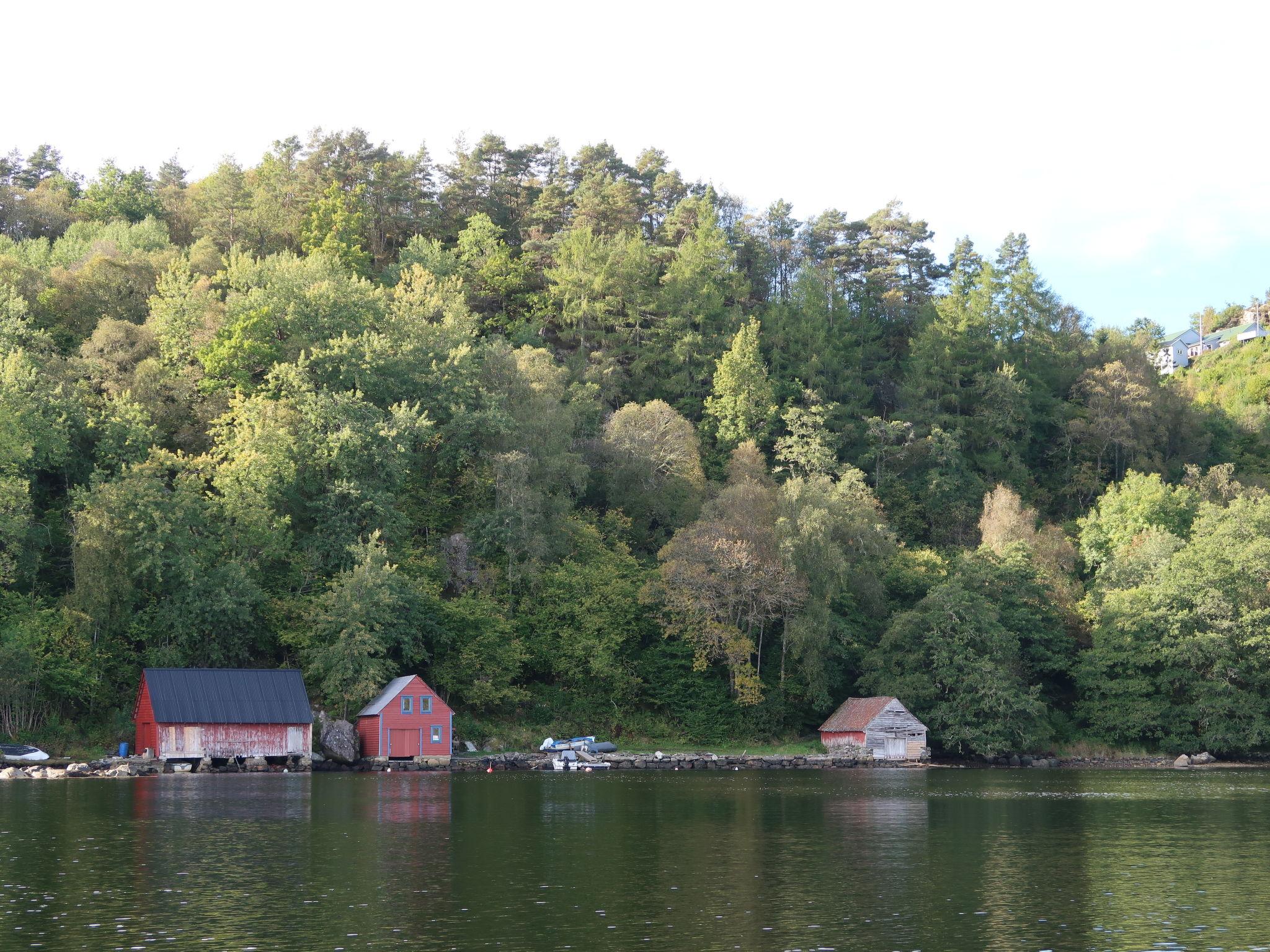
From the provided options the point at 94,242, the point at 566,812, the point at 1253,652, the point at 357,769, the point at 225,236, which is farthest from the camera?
the point at 225,236

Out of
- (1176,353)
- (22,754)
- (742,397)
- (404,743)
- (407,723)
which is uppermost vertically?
(1176,353)

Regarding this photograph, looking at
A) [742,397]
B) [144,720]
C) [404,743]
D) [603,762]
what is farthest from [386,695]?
[742,397]

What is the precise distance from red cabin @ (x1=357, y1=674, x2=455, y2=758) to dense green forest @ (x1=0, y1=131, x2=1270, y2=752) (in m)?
1.85

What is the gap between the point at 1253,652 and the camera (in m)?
73.6

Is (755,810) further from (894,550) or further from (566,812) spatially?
(894,550)

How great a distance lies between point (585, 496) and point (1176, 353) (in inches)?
4039

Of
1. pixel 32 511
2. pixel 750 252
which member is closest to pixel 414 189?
pixel 750 252

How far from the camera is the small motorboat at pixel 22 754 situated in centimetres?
5753

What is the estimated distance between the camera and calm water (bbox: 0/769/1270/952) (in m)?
21.9

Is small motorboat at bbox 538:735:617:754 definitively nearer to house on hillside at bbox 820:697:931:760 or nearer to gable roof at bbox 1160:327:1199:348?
house on hillside at bbox 820:697:931:760

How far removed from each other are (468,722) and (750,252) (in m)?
57.2

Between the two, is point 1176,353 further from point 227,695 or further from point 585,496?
point 227,695

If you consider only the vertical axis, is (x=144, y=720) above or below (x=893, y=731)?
above

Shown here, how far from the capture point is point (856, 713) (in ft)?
234
